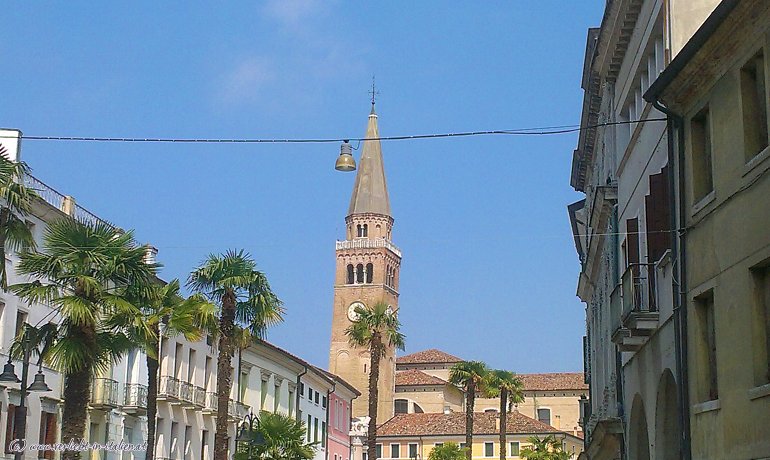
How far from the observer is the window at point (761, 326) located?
1509cm

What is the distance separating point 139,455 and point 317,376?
24.4m

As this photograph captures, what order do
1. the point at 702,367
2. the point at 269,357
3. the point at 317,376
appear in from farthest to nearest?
the point at 317,376
the point at 269,357
the point at 702,367

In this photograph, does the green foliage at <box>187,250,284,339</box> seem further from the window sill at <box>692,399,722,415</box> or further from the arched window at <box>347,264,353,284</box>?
the arched window at <box>347,264,353,284</box>

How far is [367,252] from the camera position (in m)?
146

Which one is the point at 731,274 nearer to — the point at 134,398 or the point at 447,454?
the point at 134,398

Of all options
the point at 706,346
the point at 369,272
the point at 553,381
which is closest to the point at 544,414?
the point at 553,381

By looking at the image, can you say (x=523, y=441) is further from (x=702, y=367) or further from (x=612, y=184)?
(x=702, y=367)

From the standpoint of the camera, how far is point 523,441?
99562 mm

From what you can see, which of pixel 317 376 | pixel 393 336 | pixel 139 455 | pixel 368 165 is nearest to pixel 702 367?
pixel 139 455

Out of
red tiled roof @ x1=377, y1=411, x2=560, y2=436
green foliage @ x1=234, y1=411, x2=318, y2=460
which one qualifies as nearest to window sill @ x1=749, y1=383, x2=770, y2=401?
green foliage @ x1=234, y1=411, x2=318, y2=460

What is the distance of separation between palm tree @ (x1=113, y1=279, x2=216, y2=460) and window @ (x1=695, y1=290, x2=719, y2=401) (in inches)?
546

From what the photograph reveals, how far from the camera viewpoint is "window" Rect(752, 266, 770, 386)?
1509 centimetres

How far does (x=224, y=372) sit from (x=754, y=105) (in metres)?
25.2

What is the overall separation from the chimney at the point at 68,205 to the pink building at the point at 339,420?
36.4 m
